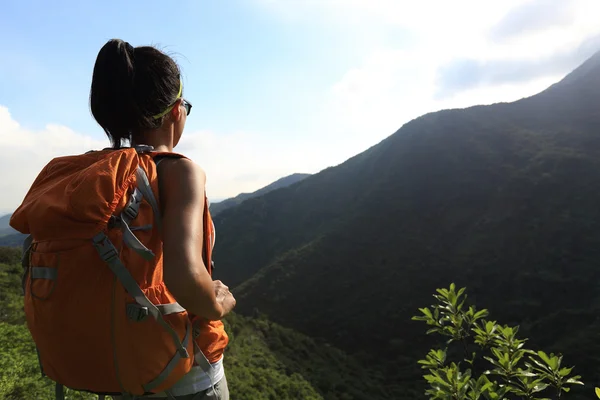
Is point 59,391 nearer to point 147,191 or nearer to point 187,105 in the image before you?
point 147,191

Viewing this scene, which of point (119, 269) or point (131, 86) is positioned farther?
point (131, 86)

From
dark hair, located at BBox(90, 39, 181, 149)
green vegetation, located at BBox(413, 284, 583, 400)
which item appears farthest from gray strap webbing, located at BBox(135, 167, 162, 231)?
green vegetation, located at BBox(413, 284, 583, 400)

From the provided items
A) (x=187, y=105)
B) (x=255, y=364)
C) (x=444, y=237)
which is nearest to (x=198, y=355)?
(x=187, y=105)

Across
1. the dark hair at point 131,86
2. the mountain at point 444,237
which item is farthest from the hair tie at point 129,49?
the mountain at point 444,237

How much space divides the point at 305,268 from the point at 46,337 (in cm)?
4598

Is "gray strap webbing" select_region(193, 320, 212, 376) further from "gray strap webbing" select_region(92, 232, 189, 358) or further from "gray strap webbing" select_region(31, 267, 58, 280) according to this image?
"gray strap webbing" select_region(31, 267, 58, 280)

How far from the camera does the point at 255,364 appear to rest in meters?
17.5

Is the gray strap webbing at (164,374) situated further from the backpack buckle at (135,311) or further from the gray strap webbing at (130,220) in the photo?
the gray strap webbing at (130,220)

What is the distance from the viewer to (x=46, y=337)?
3.38 ft

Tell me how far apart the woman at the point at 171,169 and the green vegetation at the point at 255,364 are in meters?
4.92

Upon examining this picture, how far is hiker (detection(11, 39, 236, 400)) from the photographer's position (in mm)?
980

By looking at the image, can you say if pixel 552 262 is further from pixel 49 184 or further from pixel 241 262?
pixel 49 184

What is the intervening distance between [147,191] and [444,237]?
49293mm

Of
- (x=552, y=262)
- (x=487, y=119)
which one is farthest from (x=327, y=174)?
(x=552, y=262)
